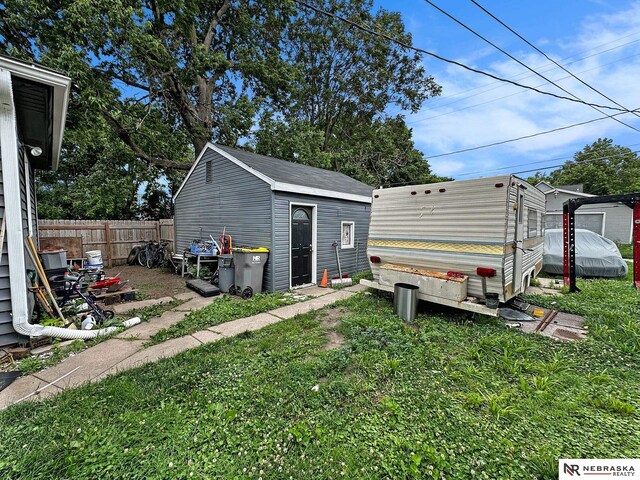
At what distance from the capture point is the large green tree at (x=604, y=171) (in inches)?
1040

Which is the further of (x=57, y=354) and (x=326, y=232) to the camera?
(x=326, y=232)

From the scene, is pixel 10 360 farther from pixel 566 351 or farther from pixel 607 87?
pixel 607 87

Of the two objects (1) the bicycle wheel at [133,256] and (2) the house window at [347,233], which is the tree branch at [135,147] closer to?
(1) the bicycle wheel at [133,256]

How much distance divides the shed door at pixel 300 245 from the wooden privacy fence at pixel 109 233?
7131 millimetres

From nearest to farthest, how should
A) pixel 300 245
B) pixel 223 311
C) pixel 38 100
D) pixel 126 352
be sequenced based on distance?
pixel 126 352
pixel 38 100
pixel 223 311
pixel 300 245

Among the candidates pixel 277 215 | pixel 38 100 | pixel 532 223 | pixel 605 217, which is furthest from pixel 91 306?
pixel 605 217

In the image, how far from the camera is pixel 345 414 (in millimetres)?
2381

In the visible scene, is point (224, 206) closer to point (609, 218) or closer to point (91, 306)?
point (91, 306)

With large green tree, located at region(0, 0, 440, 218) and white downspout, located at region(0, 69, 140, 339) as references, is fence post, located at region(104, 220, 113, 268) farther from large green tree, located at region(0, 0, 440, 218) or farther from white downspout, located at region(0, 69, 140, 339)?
white downspout, located at region(0, 69, 140, 339)

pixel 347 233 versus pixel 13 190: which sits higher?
pixel 13 190

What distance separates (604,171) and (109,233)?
4138 cm

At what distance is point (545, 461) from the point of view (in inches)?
73.6

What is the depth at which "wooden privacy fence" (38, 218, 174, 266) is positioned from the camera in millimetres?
9922

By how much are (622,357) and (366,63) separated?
2296 cm
